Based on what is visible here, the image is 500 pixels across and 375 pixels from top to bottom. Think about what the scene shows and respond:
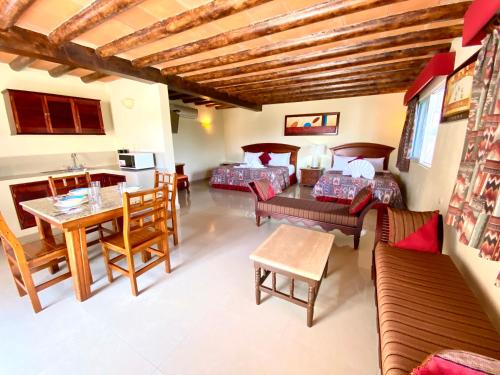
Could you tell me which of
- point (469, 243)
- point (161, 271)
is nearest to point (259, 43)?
point (469, 243)

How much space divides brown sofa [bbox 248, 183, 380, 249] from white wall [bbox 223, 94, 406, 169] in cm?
307

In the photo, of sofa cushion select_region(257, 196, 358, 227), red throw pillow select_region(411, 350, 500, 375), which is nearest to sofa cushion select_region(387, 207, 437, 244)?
sofa cushion select_region(257, 196, 358, 227)

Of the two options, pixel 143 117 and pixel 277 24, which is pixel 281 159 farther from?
pixel 277 24

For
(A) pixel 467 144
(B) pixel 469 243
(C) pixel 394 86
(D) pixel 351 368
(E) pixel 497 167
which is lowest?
(D) pixel 351 368

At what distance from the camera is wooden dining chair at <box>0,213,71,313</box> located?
159cm

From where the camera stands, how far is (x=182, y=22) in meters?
1.90

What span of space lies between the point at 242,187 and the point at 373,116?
12.4ft

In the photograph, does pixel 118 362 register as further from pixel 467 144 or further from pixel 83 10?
pixel 83 10

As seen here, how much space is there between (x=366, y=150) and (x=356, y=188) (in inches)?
70.6

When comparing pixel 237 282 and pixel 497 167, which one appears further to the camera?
pixel 237 282

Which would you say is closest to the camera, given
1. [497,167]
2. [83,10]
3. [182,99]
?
[497,167]

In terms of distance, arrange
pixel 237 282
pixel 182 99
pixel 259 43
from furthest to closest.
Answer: pixel 182 99
pixel 259 43
pixel 237 282

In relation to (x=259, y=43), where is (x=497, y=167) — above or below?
below

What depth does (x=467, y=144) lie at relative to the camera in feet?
4.50
